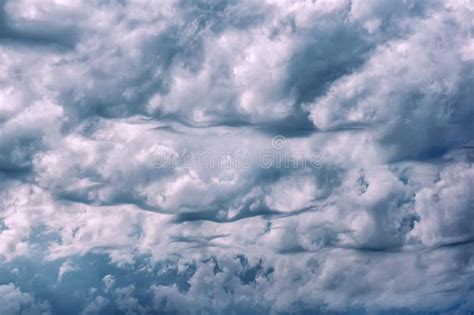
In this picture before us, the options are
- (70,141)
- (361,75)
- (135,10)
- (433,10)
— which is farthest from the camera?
(70,141)

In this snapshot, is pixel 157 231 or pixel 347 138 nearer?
pixel 347 138

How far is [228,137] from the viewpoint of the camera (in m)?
18.6

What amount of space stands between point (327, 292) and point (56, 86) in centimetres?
2581

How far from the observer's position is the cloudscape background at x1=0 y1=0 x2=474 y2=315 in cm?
1560

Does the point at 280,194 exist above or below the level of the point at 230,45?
below

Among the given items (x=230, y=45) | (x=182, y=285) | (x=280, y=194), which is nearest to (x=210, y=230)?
(x=280, y=194)

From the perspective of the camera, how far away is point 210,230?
75.9 ft

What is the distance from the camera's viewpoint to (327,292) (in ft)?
108

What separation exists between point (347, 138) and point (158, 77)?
8.99m

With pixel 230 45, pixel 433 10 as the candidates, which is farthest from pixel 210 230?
pixel 433 10

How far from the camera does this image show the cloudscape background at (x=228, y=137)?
15602 mm

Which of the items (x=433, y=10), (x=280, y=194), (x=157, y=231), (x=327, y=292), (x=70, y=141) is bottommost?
(x=327, y=292)

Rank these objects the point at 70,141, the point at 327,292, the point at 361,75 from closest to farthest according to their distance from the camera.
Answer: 1. the point at 361,75
2. the point at 70,141
3. the point at 327,292

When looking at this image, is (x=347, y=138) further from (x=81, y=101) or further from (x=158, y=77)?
(x=81, y=101)
